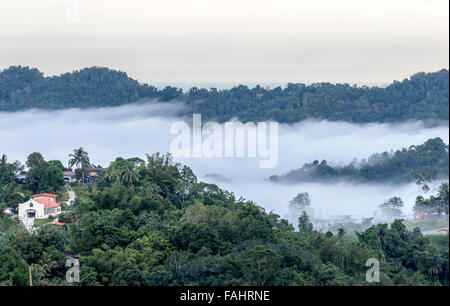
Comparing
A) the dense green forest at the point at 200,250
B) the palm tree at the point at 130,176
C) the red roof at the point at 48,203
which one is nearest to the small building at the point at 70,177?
the red roof at the point at 48,203

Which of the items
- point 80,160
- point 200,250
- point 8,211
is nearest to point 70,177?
point 80,160

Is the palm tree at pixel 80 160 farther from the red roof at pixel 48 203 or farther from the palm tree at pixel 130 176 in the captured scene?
the palm tree at pixel 130 176

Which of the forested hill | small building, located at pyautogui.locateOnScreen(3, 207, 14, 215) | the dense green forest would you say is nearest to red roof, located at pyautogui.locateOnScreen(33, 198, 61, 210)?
small building, located at pyautogui.locateOnScreen(3, 207, 14, 215)

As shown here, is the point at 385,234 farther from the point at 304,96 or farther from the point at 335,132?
the point at 304,96

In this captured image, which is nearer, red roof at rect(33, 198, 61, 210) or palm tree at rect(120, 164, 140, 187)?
palm tree at rect(120, 164, 140, 187)

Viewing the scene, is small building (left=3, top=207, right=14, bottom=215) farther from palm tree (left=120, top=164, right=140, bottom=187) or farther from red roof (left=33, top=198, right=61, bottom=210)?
palm tree (left=120, top=164, right=140, bottom=187)

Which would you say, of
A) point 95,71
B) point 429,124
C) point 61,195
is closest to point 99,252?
point 61,195
